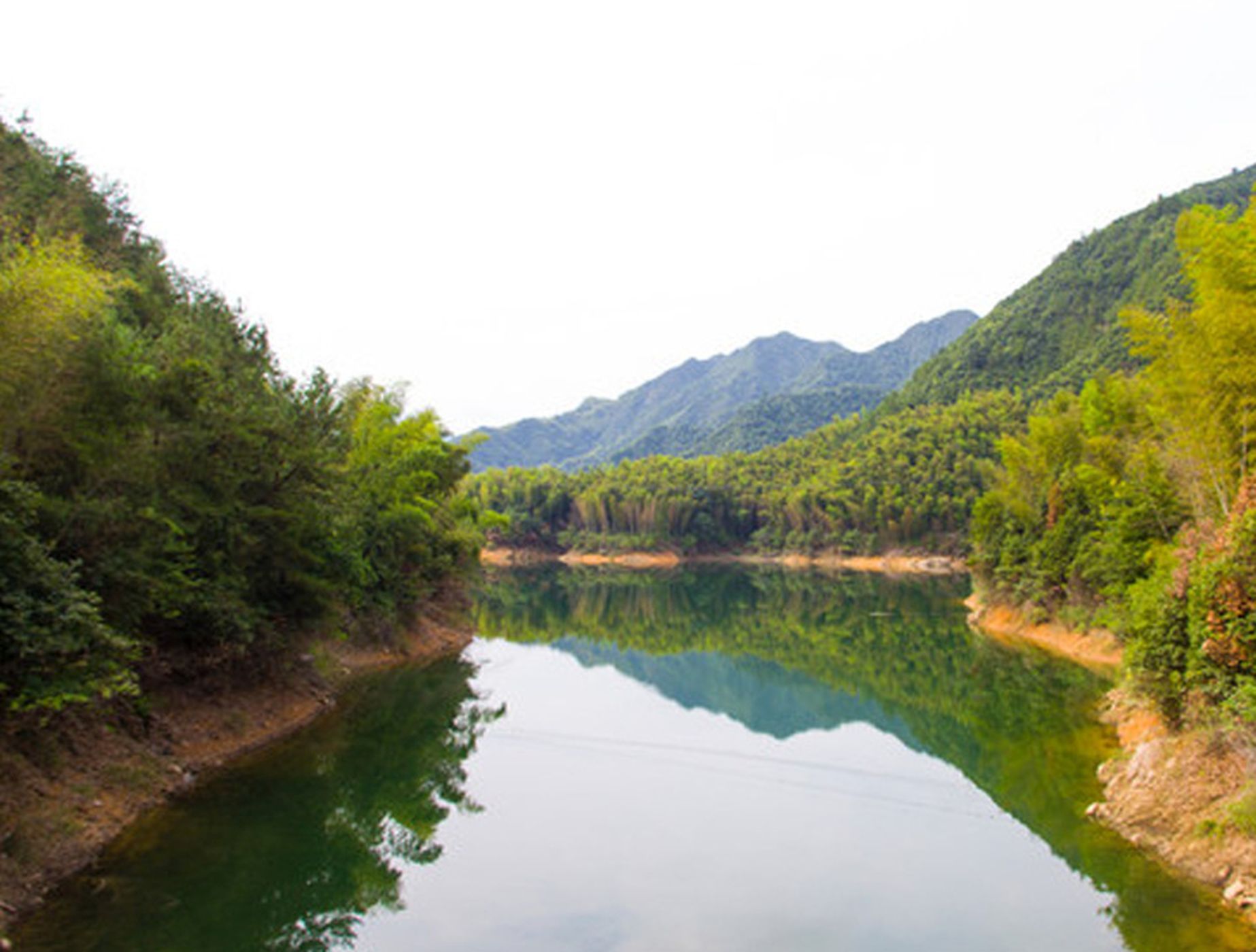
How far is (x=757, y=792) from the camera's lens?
60.0 ft

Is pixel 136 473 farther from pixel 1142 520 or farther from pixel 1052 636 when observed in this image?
pixel 1052 636

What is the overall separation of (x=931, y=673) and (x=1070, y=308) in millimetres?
122560

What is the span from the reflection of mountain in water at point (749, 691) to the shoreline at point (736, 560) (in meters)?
53.0

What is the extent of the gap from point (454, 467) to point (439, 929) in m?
27.9

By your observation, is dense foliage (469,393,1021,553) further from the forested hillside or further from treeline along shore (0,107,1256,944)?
treeline along shore (0,107,1256,944)

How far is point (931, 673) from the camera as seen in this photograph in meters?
32.8

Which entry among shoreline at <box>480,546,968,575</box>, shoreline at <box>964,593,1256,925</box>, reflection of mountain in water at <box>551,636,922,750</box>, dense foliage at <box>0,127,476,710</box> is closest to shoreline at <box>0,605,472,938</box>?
dense foliage at <box>0,127,476,710</box>

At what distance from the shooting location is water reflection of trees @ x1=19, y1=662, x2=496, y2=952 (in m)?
10.6

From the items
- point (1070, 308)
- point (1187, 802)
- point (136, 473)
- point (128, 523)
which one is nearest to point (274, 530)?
point (136, 473)

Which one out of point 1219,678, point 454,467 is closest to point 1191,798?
point 1219,678

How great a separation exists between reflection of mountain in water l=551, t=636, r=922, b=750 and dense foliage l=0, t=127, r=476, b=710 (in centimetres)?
1136

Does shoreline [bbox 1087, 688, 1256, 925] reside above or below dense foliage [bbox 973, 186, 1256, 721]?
below

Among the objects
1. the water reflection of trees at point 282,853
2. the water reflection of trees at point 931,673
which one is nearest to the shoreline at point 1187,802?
the water reflection of trees at point 931,673

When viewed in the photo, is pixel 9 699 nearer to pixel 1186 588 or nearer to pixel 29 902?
pixel 29 902
